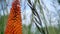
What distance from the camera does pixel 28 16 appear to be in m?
1.12

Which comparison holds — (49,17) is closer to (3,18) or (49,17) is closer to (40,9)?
(40,9)

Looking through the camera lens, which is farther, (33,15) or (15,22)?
(33,15)

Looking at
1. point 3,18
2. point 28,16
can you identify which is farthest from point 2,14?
point 28,16

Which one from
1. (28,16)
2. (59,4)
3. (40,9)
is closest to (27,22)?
(28,16)

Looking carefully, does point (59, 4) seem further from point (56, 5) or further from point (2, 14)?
point (2, 14)

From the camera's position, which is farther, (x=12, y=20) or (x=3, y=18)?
(x=3, y=18)

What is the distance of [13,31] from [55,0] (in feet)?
1.66

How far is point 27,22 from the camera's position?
112 centimetres

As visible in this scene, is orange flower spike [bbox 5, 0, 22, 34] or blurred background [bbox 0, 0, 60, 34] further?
blurred background [bbox 0, 0, 60, 34]

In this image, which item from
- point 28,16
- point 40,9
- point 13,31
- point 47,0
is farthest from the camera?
point 47,0

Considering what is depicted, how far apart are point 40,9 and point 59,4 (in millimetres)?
241

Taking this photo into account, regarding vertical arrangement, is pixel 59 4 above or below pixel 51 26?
above

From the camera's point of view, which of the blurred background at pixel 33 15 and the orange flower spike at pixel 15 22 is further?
the blurred background at pixel 33 15

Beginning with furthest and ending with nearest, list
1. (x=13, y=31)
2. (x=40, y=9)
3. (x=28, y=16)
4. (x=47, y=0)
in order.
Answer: (x=47, y=0), (x=28, y=16), (x=40, y=9), (x=13, y=31)
